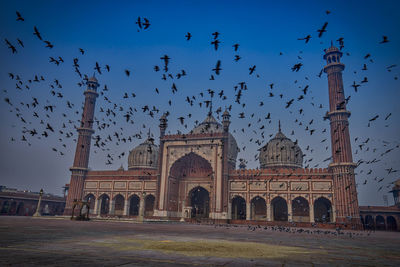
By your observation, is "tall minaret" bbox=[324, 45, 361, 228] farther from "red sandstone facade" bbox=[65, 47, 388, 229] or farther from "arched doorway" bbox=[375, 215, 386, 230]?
"arched doorway" bbox=[375, 215, 386, 230]

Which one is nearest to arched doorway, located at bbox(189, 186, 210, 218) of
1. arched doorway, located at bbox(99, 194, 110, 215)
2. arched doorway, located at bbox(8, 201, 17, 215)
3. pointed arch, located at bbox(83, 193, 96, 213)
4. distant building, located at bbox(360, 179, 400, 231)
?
arched doorway, located at bbox(99, 194, 110, 215)

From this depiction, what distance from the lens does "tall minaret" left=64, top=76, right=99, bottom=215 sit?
43.2 metres

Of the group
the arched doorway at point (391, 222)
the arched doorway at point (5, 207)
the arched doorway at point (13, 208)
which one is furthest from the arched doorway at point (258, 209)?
the arched doorway at point (5, 207)

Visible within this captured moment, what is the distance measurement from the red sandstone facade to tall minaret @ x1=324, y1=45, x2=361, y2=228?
3.9 inches

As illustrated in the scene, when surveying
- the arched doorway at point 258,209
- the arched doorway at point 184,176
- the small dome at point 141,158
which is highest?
the small dome at point 141,158

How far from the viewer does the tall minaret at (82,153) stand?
43.2 m

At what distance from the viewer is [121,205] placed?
45.6 metres

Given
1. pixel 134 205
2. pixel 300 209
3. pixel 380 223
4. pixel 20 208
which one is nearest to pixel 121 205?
pixel 134 205

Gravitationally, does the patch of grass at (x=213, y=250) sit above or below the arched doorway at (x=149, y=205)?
below

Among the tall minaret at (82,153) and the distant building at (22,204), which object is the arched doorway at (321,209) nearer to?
the tall minaret at (82,153)

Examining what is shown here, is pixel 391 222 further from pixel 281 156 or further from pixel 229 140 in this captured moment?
pixel 229 140

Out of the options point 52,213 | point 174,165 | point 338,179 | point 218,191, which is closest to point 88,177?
point 52,213

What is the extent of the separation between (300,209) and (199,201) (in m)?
14.7

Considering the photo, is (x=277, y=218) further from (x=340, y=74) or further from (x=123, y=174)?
(x=123, y=174)
